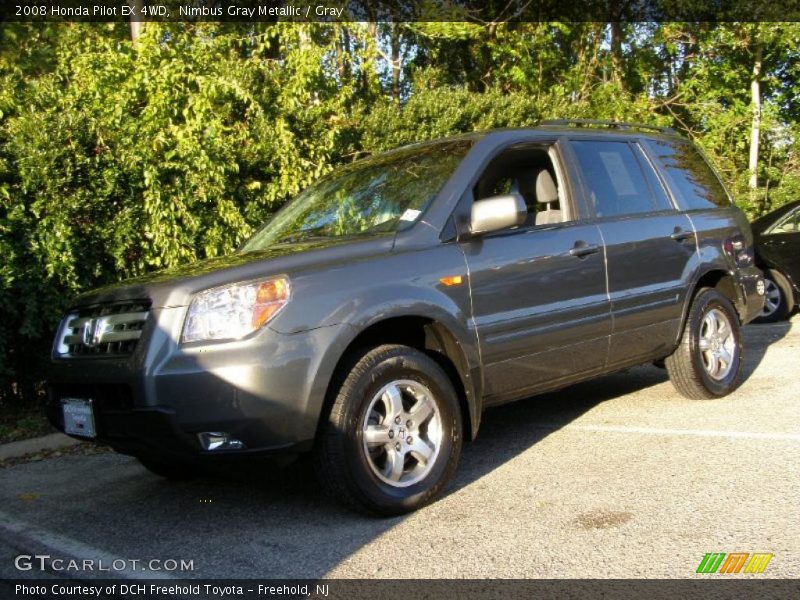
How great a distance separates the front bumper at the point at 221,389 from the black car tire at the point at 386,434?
5.9 inches

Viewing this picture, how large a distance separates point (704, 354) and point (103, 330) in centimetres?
416

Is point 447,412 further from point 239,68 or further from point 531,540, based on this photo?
point 239,68

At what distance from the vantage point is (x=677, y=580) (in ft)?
9.98

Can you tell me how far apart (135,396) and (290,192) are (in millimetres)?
4282

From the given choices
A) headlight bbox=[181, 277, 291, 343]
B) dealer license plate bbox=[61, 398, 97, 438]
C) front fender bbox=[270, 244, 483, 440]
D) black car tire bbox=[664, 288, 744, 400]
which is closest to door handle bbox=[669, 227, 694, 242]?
black car tire bbox=[664, 288, 744, 400]

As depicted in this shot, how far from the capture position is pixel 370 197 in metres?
4.81

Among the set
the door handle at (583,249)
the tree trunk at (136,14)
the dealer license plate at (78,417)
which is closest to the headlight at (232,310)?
the dealer license plate at (78,417)

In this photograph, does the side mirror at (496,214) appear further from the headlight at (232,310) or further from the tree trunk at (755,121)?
the tree trunk at (755,121)

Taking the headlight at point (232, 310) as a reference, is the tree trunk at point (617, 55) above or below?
above

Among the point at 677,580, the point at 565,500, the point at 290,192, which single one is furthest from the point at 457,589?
the point at 290,192

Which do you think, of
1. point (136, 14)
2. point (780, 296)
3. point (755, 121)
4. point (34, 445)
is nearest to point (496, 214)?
point (34, 445)

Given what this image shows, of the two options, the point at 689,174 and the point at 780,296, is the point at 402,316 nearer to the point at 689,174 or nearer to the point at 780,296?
the point at 689,174

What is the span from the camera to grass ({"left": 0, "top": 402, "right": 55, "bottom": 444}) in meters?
6.02

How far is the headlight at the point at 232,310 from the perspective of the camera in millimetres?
3621
